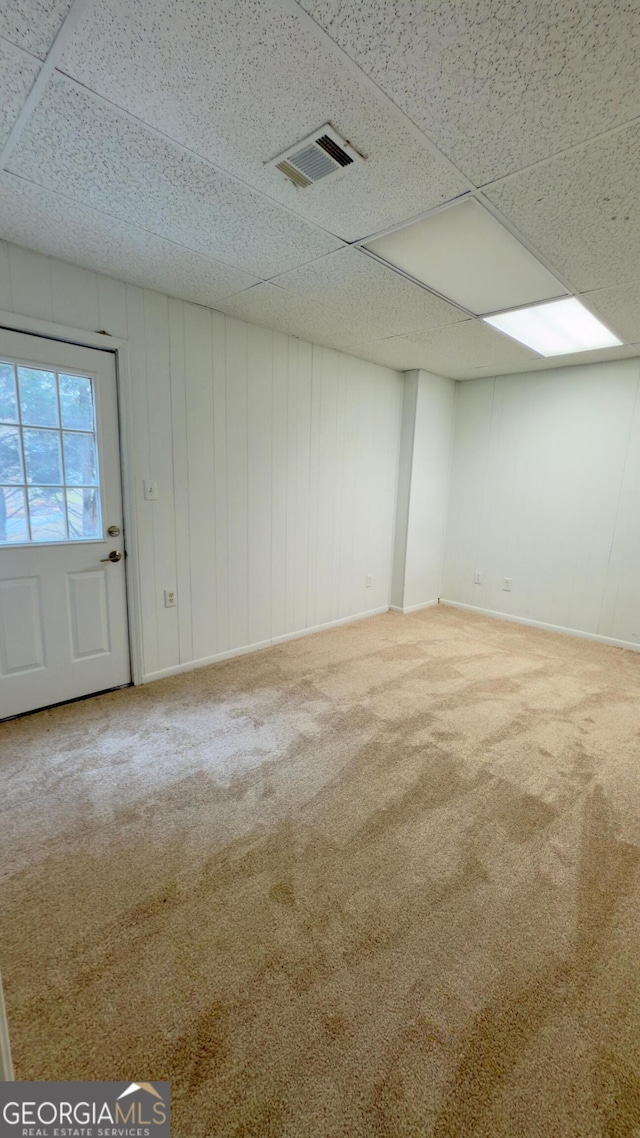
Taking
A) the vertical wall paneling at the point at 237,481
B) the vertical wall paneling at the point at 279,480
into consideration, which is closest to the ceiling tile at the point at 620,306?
the vertical wall paneling at the point at 279,480

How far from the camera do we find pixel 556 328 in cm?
314

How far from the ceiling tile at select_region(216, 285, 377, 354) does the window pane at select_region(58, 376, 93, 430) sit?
1022 millimetres

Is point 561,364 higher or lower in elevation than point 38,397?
higher

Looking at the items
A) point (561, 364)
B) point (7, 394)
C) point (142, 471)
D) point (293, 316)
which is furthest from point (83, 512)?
point (561, 364)

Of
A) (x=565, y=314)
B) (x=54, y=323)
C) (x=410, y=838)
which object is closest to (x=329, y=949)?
(x=410, y=838)

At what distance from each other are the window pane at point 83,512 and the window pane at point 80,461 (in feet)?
0.16

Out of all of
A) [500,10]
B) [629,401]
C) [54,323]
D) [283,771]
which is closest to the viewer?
[500,10]

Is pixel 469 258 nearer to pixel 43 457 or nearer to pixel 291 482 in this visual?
pixel 291 482

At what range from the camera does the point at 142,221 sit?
1967 millimetres

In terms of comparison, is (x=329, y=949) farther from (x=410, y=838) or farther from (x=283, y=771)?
(x=283, y=771)

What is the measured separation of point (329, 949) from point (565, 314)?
137 inches

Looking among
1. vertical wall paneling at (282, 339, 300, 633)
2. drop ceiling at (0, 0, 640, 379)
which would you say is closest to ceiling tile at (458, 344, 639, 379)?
drop ceiling at (0, 0, 640, 379)

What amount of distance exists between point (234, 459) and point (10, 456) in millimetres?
1373

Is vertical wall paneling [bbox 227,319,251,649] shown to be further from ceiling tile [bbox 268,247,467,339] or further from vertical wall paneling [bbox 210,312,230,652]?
ceiling tile [bbox 268,247,467,339]
